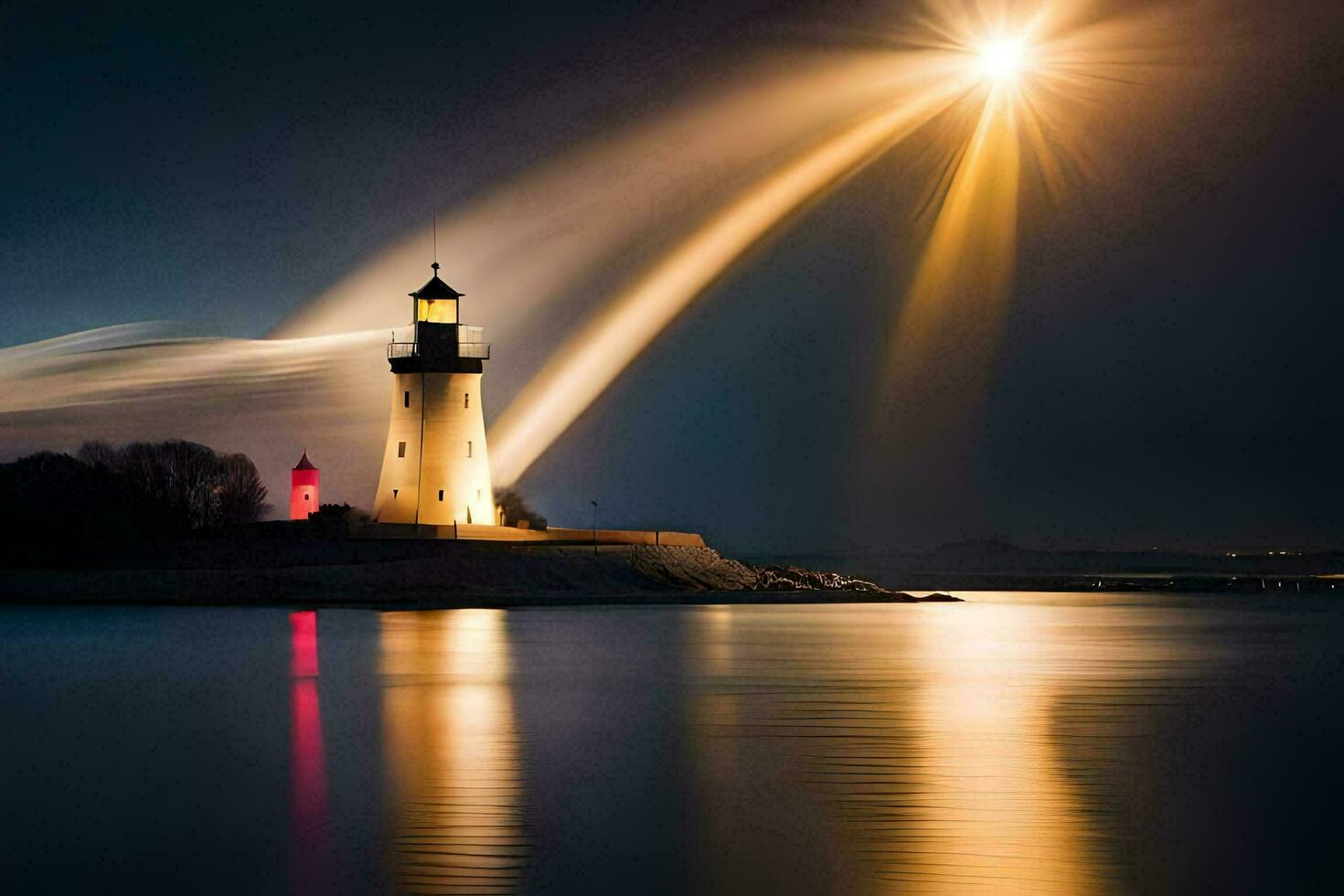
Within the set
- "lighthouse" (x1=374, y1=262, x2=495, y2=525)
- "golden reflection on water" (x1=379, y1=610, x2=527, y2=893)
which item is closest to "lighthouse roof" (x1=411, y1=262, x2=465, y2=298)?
"lighthouse" (x1=374, y1=262, x2=495, y2=525)

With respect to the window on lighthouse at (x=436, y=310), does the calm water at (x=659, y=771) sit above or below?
below

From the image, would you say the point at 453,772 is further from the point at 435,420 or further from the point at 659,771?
the point at 435,420

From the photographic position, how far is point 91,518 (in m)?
51.8

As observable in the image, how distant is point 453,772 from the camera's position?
14273 mm

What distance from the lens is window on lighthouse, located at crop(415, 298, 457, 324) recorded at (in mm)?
53844

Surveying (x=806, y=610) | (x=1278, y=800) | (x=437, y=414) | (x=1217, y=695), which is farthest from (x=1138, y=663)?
(x=437, y=414)

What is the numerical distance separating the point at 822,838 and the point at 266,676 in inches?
586

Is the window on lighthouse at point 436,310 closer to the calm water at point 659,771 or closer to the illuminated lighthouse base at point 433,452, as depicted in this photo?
the illuminated lighthouse base at point 433,452

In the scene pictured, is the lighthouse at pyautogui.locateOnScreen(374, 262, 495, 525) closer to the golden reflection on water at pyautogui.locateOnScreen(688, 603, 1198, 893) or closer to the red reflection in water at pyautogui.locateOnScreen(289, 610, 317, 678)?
the red reflection in water at pyautogui.locateOnScreen(289, 610, 317, 678)

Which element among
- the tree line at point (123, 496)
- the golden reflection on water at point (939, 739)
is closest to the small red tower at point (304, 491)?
the tree line at point (123, 496)

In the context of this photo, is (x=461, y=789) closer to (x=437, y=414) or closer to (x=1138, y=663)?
(x=1138, y=663)

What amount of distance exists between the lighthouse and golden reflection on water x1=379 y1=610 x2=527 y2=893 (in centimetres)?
2403

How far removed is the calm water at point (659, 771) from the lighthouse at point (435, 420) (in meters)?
23.0

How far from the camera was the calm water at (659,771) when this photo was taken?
1006 centimetres
